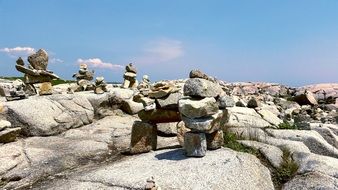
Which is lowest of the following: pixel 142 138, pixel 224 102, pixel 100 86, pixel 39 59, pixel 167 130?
pixel 167 130

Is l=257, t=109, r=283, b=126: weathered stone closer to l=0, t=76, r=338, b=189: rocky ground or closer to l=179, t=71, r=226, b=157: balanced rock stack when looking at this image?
l=0, t=76, r=338, b=189: rocky ground

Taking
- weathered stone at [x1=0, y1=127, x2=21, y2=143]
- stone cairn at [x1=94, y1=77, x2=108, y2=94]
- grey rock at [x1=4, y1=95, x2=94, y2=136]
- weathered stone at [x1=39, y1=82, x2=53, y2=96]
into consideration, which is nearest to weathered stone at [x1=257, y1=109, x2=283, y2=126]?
stone cairn at [x1=94, y1=77, x2=108, y2=94]

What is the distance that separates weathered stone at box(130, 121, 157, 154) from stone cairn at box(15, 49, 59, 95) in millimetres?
7772

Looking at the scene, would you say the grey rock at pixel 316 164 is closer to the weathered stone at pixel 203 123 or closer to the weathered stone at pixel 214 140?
the weathered stone at pixel 214 140

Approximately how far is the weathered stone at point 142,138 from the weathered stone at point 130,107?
26.4 feet

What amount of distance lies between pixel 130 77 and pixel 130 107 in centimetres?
598

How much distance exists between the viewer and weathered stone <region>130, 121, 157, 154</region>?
12375mm

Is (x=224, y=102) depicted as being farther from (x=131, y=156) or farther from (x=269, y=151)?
(x=131, y=156)

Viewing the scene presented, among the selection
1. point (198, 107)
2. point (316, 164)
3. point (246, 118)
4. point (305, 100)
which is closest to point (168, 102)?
point (198, 107)

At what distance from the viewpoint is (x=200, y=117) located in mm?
11109

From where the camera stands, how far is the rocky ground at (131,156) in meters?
9.77

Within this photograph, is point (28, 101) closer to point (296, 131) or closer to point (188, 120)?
point (188, 120)

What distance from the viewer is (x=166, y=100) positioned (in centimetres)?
1273

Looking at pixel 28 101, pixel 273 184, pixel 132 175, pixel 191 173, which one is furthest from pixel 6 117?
pixel 273 184
